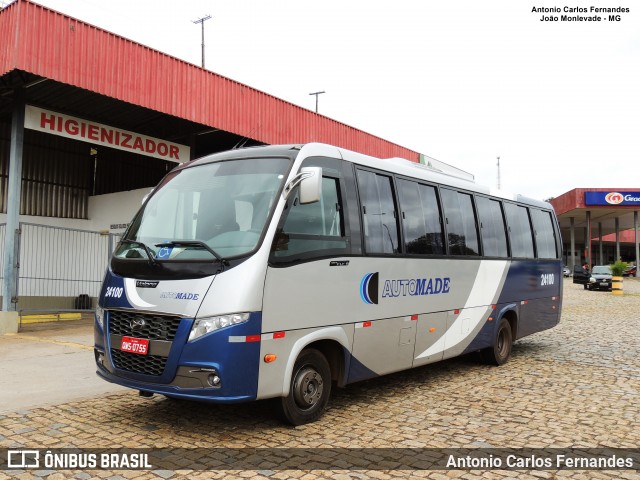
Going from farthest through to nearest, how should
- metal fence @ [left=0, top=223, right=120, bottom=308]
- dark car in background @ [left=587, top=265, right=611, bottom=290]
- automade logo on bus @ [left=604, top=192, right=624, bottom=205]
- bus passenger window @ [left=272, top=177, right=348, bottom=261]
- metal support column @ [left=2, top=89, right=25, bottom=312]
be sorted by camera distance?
1. automade logo on bus @ [left=604, top=192, right=624, bottom=205]
2. dark car in background @ [left=587, top=265, right=611, bottom=290]
3. metal fence @ [left=0, top=223, right=120, bottom=308]
4. metal support column @ [left=2, top=89, right=25, bottom=312]
5. bus passenger window @ [left=272, top=177, right=348, bottom=261]

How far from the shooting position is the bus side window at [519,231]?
31.0ft

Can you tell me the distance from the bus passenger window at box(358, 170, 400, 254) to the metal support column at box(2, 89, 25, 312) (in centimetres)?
900

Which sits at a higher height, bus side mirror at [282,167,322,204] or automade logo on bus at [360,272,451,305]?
bus side mirror at [282,167,322,204]

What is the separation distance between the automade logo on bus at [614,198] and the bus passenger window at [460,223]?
44754 mm

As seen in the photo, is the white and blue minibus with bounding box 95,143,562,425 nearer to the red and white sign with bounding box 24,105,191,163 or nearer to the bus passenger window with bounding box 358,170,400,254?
the bus passenger window with bounding box 358,170,400,254

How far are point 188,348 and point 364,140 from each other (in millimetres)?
15647

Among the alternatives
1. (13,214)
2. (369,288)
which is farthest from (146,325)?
(13,214)

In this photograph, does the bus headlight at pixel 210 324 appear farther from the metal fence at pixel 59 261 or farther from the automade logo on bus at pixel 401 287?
Answer: the metal fence at pixel 59 261

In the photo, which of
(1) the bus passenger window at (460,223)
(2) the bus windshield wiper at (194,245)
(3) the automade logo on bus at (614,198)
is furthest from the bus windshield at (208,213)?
(3) the automade logo on bus at (614,198)

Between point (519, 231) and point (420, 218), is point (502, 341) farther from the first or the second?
point (420, 218)

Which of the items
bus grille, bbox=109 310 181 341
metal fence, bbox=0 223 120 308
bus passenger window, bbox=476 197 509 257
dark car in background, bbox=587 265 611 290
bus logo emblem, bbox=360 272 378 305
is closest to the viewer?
bus grille, bbox=109 310 181 341

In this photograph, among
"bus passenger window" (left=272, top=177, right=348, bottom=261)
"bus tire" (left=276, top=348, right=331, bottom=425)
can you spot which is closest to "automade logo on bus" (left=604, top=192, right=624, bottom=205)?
"bus passenger window" (left=272, top=177, right=348, bottom=261)

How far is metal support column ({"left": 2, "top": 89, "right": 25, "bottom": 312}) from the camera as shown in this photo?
11742 millimetres

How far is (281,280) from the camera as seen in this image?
16.0ft
